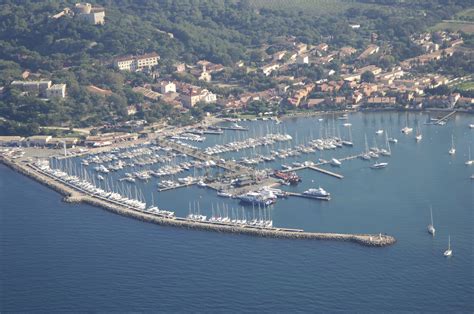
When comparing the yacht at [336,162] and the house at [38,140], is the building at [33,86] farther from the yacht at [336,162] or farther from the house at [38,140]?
the yacht at [336,162]

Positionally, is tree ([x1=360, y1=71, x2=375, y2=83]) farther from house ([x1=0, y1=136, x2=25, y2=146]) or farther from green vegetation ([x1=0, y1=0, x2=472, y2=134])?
house ([x1=0, y1=136, x2=25, y2=146])

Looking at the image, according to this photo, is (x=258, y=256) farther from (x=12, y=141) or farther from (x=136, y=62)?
(x=136, y=62)

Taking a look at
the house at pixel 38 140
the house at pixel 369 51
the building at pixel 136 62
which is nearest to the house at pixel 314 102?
the house at pixel 369 51

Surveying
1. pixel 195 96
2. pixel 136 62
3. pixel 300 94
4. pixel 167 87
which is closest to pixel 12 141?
pixel 195 96

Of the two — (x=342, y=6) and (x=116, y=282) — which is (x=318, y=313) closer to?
(x=116, y=282)

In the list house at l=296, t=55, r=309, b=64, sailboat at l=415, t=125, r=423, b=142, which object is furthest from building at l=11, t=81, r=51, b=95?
sailboat at l=415, t=125, r=423, b=142

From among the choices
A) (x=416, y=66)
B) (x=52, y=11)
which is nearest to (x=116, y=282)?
(x=416, y=66)
